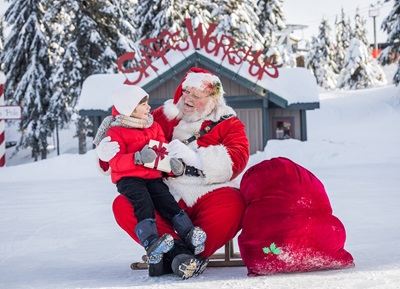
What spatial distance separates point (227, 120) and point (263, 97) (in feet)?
42.1

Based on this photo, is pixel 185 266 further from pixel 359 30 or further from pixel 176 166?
pixel 359 30

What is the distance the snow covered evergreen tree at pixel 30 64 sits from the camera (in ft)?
81.6

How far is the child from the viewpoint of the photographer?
154 inches

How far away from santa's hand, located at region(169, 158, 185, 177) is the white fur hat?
1.58 feet

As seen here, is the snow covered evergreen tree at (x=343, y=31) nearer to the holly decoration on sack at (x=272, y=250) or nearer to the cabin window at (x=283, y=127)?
the cabin window at (x=283, y=127)

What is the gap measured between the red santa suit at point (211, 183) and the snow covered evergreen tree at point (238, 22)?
80.9 feet

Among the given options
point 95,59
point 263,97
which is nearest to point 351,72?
point 95,59

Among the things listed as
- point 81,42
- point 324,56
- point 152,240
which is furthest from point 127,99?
point 324,56

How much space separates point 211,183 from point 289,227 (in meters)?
0.82

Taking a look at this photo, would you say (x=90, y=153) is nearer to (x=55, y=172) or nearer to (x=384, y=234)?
(x=55, y=172)

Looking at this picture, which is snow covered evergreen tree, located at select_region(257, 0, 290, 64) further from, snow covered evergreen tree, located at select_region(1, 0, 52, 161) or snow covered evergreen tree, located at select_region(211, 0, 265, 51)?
snow covered evergreen tree, located at select_region(1, 0, 52, 161)

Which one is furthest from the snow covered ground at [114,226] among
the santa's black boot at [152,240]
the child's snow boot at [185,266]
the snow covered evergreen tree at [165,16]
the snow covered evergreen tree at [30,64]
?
the snow covered evergreen tree at [165,16]

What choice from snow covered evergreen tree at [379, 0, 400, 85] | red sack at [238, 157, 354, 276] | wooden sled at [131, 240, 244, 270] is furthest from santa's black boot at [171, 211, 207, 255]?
snow covered evergreen tree at [379, 0, 400, 85]

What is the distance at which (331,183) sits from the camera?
34.4 ft
